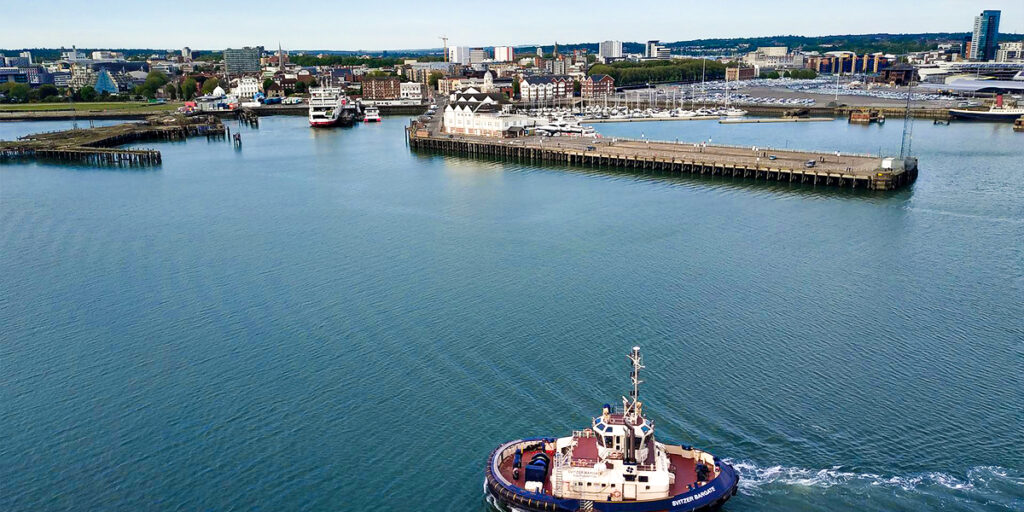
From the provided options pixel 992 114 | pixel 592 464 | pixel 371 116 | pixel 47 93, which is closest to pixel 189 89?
pixel 47 93

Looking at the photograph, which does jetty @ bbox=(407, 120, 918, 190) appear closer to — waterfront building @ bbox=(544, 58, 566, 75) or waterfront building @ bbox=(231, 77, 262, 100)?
waterfront building @ bbox=(231, 77, 262, 100)

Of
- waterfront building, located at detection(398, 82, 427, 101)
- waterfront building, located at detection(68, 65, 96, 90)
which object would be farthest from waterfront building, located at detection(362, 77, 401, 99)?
waterfront building, located at detection(68, 65, 96, 90)

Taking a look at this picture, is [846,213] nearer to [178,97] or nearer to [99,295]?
[99,295]

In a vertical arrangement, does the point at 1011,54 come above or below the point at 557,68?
above

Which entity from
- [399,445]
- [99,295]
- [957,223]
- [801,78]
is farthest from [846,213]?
[801,78]

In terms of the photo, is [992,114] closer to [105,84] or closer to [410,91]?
[410,91]
